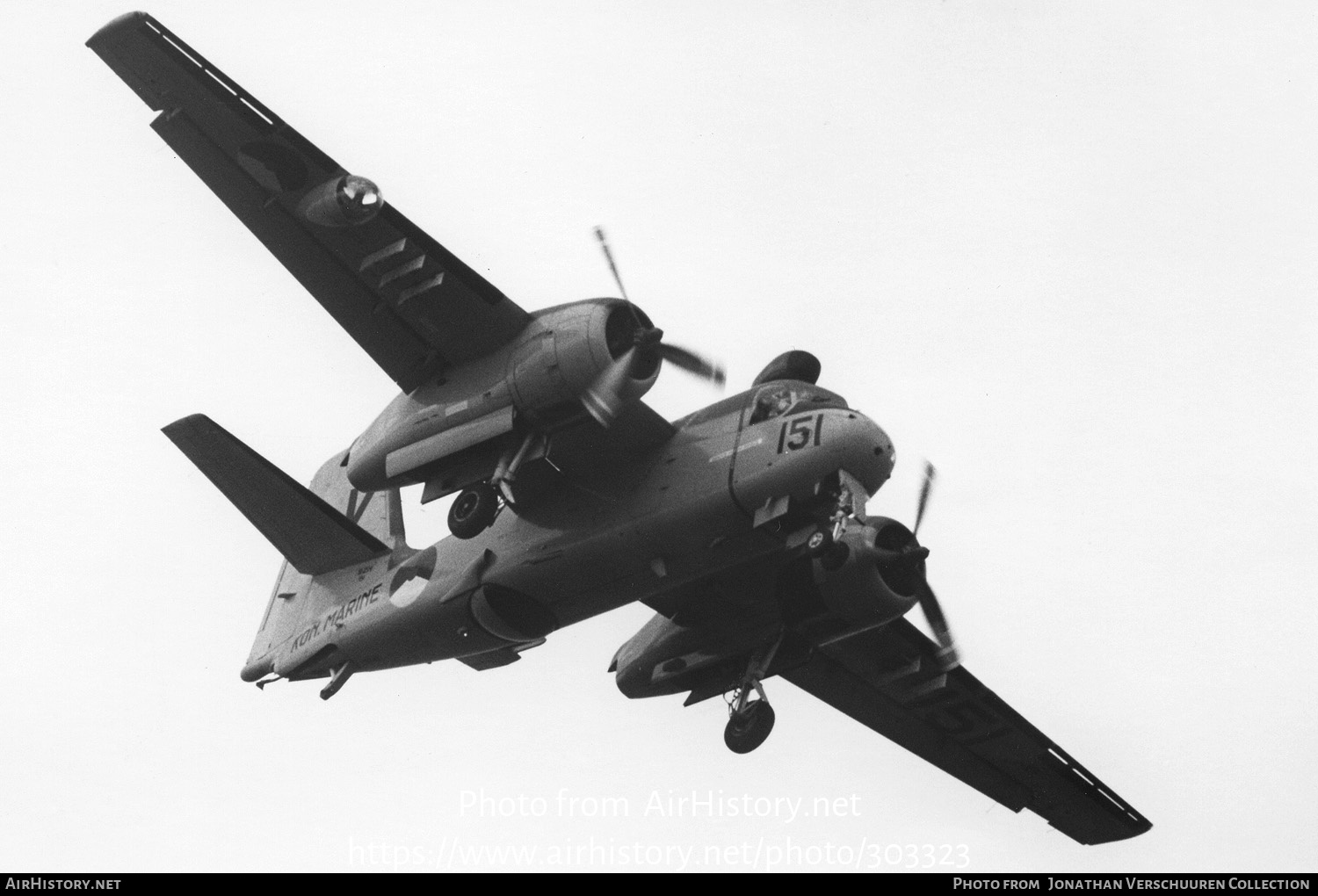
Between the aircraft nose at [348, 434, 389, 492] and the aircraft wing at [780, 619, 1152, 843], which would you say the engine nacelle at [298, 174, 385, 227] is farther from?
the aircraft wing at [780, 619, 1152, 843]

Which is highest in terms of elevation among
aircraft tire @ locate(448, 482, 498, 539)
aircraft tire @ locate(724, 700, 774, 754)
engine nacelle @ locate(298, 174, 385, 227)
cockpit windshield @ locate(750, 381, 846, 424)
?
engine nacelle @ locate(298, 174, 385, 227)

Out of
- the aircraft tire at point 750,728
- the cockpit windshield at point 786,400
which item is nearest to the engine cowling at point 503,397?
the cockpit windshield at point 786,400

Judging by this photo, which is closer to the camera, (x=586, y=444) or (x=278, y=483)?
(x=586, y=444)

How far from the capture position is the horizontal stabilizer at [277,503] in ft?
95.9

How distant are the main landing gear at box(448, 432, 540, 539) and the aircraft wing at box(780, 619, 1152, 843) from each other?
291 inches

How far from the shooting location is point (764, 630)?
2919cm

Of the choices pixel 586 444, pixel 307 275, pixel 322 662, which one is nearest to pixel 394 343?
pixel 307 275

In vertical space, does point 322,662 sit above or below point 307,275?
below

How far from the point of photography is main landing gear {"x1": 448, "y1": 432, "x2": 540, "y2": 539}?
25.9m

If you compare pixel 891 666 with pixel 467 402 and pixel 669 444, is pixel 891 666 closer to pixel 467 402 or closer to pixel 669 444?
pixel 669 444

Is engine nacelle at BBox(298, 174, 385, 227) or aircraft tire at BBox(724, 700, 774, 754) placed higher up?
engine nacelle at BBox(298, 174, 385, 227)

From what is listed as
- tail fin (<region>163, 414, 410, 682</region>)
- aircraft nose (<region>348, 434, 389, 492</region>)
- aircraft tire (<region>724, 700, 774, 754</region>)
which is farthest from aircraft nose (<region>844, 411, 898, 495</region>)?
tail fin (<region>163, 414, 410, 682</region>)

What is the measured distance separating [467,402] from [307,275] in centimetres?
340

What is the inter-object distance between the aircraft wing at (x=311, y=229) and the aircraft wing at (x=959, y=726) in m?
8.87
